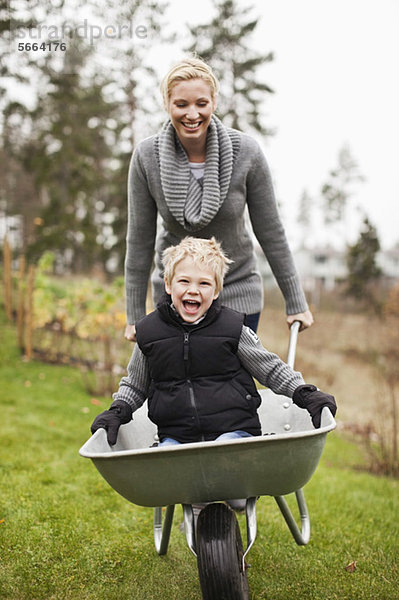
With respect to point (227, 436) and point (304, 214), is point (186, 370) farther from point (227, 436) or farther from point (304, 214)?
point (304, 214)

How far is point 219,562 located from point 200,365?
0.61 metres

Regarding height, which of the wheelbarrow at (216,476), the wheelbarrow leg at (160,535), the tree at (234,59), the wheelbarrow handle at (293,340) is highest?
the tree at (234,59)

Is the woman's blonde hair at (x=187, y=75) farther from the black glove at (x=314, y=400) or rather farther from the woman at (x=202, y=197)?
the black glove at (x=314, y=400)

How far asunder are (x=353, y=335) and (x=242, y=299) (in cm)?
1516

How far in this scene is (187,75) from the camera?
2100 mm

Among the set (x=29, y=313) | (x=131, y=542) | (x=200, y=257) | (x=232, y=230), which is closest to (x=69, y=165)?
(x=29, y=313)

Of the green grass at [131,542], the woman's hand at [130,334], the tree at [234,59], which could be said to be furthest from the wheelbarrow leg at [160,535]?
the tree at [234,59]

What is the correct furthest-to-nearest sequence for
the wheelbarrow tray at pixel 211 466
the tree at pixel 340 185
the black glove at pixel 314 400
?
1. the tree at pixel 340 185
2. the black glove at pixel 314 400
3. the wheelbarrow tray at pixel 211 466

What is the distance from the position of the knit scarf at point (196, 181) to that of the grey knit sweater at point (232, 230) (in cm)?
5

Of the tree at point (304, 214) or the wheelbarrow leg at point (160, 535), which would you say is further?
the tree at point (304, 214)

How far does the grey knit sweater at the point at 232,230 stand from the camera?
7.57 feet

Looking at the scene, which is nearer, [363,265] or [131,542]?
[131,542]

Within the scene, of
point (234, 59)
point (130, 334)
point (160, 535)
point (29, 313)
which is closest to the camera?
point (130, 334)

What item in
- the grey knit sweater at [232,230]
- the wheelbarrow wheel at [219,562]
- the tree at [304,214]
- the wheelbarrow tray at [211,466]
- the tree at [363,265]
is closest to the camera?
the wheelbarrow tray at [211,466]
